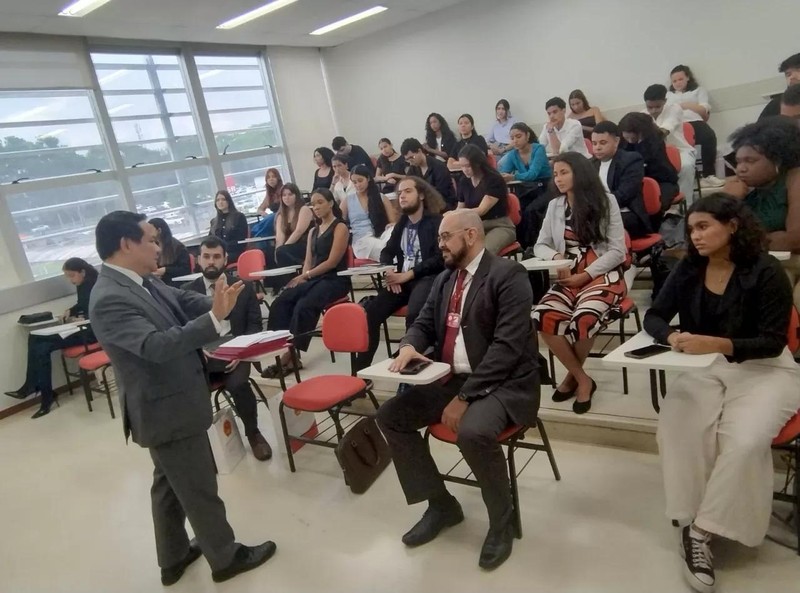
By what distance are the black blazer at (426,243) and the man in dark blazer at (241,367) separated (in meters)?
1.01

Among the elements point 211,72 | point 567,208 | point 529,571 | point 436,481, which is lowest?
point 529,571

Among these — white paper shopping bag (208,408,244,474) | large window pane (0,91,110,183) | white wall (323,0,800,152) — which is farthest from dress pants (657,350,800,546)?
large window pane (0,91,110,183)

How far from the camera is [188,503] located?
2.03 m

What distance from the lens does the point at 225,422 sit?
120 inches

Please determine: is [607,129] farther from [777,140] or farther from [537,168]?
[777,140]

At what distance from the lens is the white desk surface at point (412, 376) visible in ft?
6.35

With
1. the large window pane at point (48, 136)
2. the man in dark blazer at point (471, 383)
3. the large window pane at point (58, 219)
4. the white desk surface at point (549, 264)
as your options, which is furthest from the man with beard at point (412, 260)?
the large window pane at point (48, 136)

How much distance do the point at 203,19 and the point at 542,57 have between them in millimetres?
4201

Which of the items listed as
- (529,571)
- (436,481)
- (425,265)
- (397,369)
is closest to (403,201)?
(425,265)

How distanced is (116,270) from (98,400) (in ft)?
11.5

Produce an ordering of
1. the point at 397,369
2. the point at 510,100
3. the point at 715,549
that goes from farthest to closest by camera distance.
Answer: the point at 510,100 → the point at 397,369 → the point at 715,549

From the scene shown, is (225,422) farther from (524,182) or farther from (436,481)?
(524,182)

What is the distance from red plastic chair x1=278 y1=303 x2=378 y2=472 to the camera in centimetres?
266

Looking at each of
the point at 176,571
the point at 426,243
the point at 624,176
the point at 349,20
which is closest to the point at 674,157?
the point at 624,176
